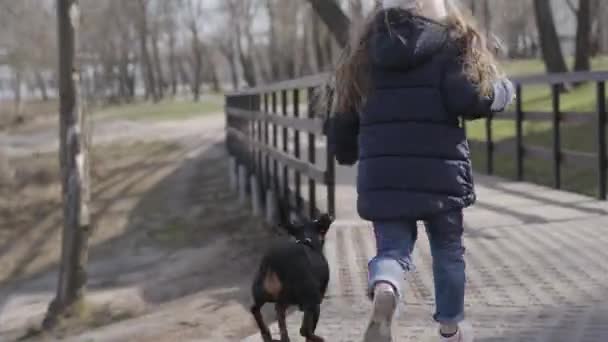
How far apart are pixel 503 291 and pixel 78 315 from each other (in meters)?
4.69

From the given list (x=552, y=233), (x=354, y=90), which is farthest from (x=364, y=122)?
(x=552, y=233)

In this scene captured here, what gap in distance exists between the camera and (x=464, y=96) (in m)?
3.81

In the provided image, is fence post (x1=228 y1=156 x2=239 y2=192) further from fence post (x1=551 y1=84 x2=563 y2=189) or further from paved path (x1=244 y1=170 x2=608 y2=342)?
paved path (x1=244 y1=170 x2=608 y2=342)

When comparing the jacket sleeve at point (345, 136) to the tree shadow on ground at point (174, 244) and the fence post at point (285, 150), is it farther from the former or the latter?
the fence post at point (285, 150)

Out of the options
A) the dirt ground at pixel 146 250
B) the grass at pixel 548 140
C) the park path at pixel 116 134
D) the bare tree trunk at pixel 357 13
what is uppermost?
the bare tree trunk at pixel 357 13

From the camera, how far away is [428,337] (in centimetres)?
495

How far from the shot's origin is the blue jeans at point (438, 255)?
3.91 metres

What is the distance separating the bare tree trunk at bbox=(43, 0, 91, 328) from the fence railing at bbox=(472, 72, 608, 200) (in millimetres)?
4567

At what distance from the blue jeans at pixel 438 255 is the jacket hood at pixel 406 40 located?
61 centimetres

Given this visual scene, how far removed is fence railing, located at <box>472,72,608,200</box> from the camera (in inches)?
354

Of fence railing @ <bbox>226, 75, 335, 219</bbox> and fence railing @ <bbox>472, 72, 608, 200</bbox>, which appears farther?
fence railing @ <bbox>472, 72, 608, 200</bbox>

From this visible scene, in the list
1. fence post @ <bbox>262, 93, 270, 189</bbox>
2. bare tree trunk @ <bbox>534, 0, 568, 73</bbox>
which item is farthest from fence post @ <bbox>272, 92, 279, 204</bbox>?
bare tree trunk @ <bbox>534, 0, 568, 73</bbox>

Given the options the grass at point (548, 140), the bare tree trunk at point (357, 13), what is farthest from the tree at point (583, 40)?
the bare tree trunk at point (357, 13)

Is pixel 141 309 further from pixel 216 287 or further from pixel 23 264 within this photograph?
pixel 23 264
